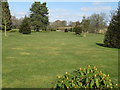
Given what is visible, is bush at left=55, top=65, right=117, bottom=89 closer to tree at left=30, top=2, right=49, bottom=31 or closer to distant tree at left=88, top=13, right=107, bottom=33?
tree at left=30, top=2, right=49, bottom=31

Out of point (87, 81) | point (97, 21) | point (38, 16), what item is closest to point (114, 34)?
point (87, 81)

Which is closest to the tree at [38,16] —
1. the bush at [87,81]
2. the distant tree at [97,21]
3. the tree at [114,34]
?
the distant tree at [97,21]

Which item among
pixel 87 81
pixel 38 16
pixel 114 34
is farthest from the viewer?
pixel 38 16

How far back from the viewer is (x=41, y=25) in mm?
67562

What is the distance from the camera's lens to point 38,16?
67.5m

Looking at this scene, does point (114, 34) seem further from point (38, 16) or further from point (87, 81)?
point (38, 16)

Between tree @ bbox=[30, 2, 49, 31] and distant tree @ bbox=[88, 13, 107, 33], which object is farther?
distant tree @ bbox=[88, 13, 107, 33]

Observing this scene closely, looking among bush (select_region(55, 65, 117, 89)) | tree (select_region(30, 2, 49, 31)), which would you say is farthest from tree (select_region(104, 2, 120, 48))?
tree (select_region(30, 2, 49, 31))

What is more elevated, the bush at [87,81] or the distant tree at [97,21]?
the distant tree at [97,21]

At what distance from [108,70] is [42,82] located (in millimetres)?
4493

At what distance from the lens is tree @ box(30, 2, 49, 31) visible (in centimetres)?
6711

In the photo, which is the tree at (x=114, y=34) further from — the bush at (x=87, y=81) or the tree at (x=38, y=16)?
the tree at (x=38, y=16)

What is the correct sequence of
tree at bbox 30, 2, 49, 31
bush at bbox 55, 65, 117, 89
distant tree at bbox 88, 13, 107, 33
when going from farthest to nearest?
distant tree at bbox 88, 13, 107, 33 → tree at bbox 30, 2, 49, 31 → bush at bbox 55, 65, 117, 89

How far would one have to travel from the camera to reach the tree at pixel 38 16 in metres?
67.1
